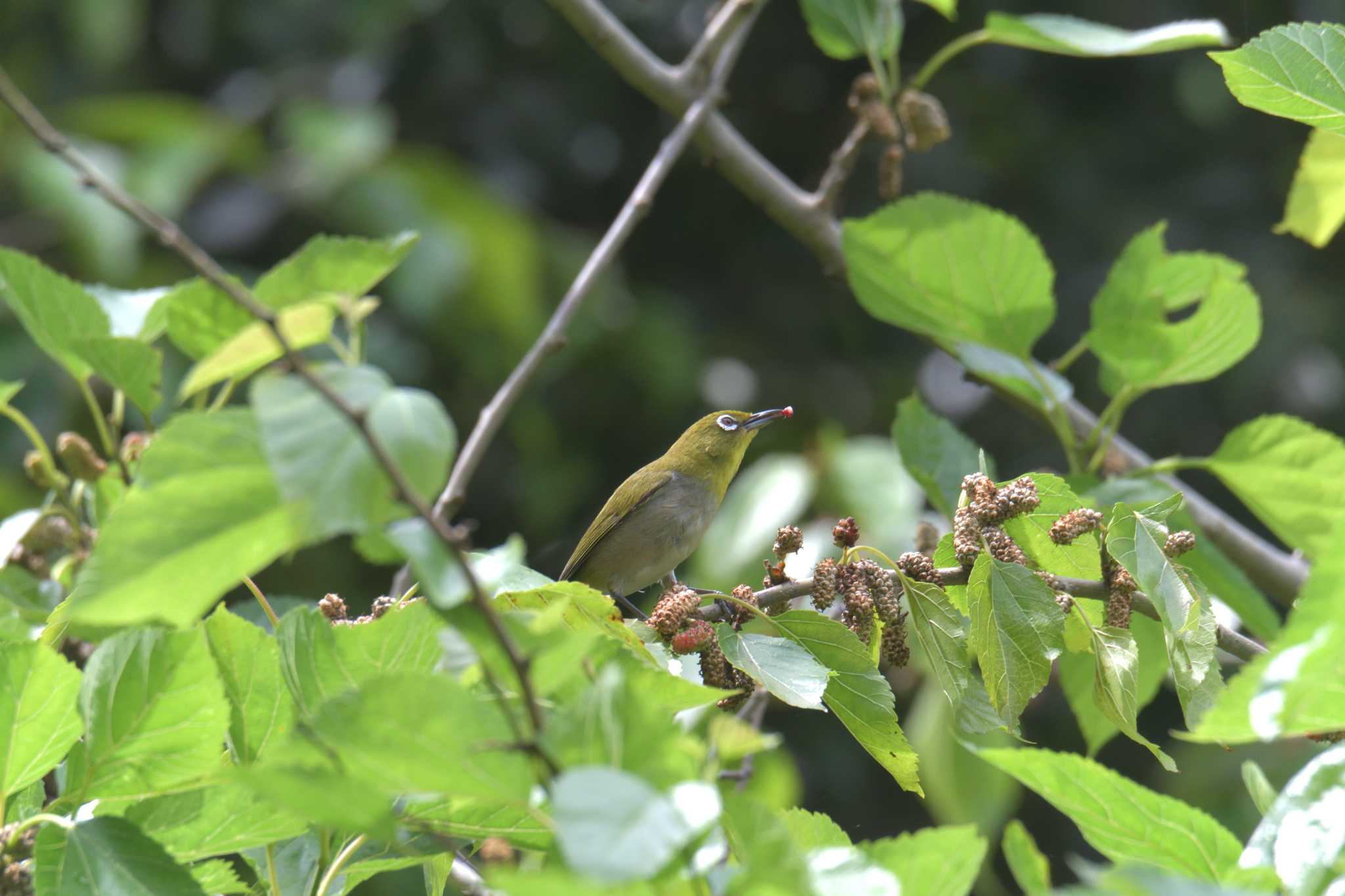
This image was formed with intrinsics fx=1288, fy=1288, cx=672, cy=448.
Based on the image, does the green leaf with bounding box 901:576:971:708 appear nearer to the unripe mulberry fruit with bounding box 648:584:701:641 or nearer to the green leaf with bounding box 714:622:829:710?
the green leaf with bounding box 714:622:829:710

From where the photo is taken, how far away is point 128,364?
2031 mm

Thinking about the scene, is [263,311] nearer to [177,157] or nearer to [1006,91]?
[177,157]

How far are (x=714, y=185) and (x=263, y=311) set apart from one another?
8189 millimetres

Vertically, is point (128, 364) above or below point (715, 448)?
above

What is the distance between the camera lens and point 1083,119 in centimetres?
888

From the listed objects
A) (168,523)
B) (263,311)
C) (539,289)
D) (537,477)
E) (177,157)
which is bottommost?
(537,477)

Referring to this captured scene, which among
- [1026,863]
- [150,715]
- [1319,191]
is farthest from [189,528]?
[1319,191]

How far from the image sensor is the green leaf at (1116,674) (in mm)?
1502

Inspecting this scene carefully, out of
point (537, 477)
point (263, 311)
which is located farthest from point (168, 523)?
point (537, 477)

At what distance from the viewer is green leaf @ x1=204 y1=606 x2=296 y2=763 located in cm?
143

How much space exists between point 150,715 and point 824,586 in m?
0.80

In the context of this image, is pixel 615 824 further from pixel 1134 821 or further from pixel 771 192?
pixel 771 192

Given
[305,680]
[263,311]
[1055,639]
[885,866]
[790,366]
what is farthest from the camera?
[790,366]

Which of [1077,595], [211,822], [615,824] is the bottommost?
[211,822]
